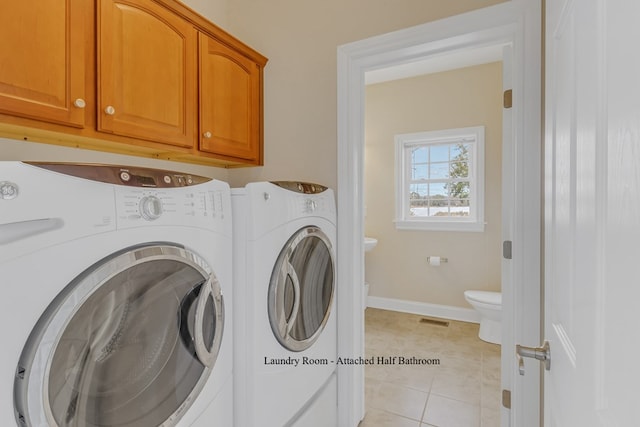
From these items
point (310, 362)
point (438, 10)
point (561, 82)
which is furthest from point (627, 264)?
point (438, 10)

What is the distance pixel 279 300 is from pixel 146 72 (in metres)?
1.07

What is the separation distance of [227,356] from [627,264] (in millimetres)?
1058

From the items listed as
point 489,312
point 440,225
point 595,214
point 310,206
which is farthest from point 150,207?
point 440,225

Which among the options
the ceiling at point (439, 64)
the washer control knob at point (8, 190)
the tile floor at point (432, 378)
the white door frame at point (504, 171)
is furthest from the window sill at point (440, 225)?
the washer control knob at point (8, 190)

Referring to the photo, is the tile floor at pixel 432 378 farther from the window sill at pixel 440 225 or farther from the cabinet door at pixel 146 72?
A: the cabinet door at pixel 146 72

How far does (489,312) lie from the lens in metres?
2.58

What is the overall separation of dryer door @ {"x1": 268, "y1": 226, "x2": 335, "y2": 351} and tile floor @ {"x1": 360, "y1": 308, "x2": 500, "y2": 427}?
82cm

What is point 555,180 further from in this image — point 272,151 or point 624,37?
point 272,151

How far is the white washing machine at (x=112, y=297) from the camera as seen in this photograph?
0.57 meters

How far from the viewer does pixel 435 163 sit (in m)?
3.47

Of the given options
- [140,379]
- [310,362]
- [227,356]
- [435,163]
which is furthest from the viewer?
[435,163]

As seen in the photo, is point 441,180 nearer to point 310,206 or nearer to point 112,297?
point 310,206

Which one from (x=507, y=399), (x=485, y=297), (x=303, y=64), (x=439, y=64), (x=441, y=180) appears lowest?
(x=507, y=399)

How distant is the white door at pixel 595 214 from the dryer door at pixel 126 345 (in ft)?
2.86
